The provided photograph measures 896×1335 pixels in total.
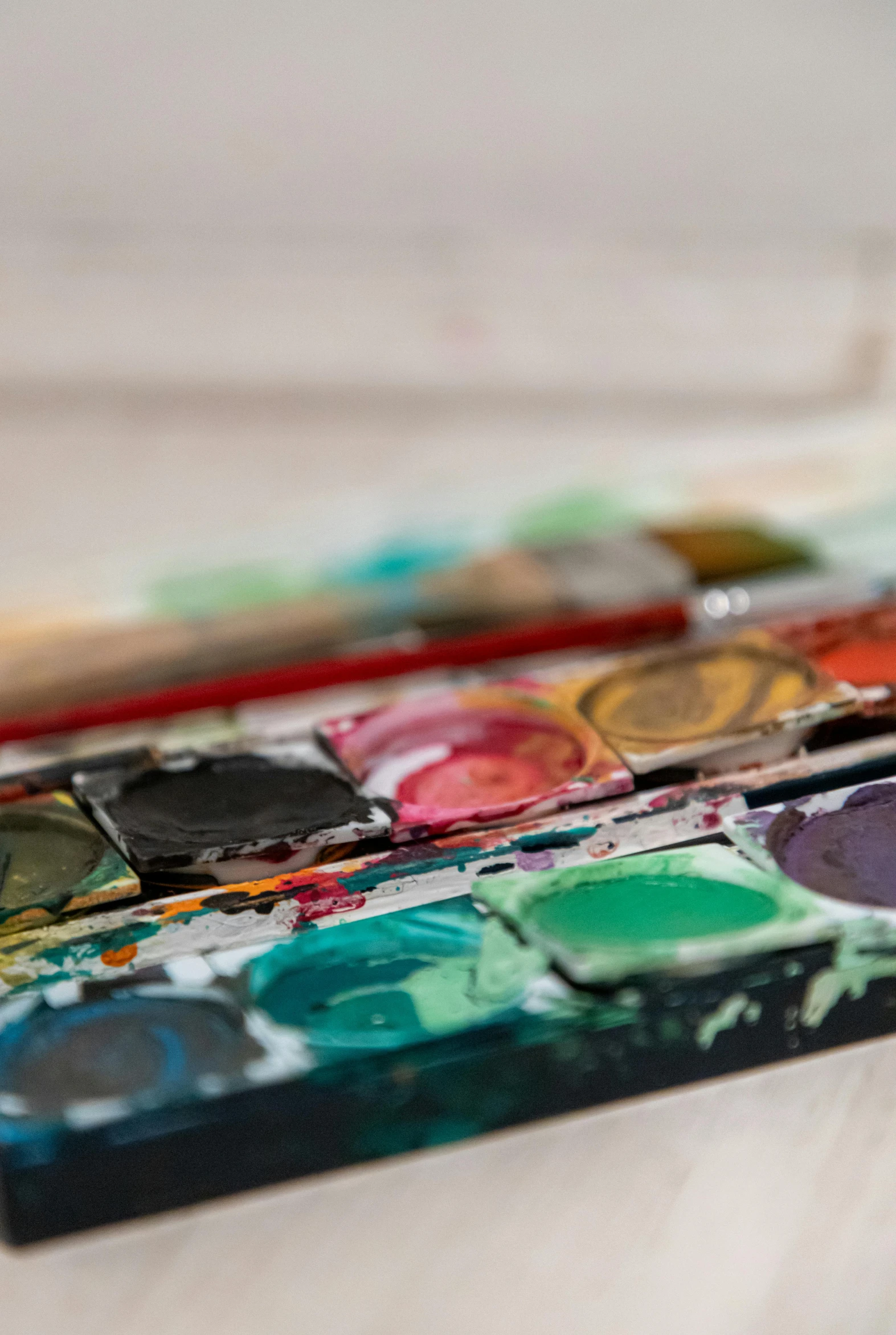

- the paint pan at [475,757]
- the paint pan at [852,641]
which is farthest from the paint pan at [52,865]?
the paint pan at [852,641]

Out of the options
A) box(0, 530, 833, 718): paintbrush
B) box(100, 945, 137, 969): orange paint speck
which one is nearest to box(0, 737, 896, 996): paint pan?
box(100, 945, 137, 969): orange paint speck

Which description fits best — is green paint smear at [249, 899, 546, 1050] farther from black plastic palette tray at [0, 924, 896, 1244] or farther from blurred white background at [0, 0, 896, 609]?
blurred white background at [0, 0, 896, 609]

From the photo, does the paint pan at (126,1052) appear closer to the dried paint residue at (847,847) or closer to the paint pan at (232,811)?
the paint pan at (232,811)

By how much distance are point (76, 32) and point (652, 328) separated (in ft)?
1.12

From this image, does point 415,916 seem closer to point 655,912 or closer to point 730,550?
point 655,912

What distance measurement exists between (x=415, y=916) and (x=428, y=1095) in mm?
85

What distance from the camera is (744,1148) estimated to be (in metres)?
0.47

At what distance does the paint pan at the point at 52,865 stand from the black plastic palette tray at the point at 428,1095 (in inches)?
4.7

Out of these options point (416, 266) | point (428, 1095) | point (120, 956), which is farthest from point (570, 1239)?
point (416, 266)

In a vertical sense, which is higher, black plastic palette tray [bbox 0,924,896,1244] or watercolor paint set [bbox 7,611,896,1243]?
watercolor paint set [bbox 7,611,896,1243]

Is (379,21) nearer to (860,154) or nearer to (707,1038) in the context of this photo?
(860,154)

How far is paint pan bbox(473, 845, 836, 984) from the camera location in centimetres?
47

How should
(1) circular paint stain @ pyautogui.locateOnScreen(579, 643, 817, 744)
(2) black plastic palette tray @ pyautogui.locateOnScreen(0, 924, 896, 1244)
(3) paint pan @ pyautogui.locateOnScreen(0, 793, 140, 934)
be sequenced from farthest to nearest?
(1) circular paint stain @ pyautogui.locateOnScreen(579, 643, 817, 744), (3) paint pan @ pyautogui.locateOnScreen(0, 793, 140, 934), (2) black plastic palette tray @ pyautogui.locateOnScreen(0, 924, 896, 1244)

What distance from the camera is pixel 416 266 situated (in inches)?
30.3
